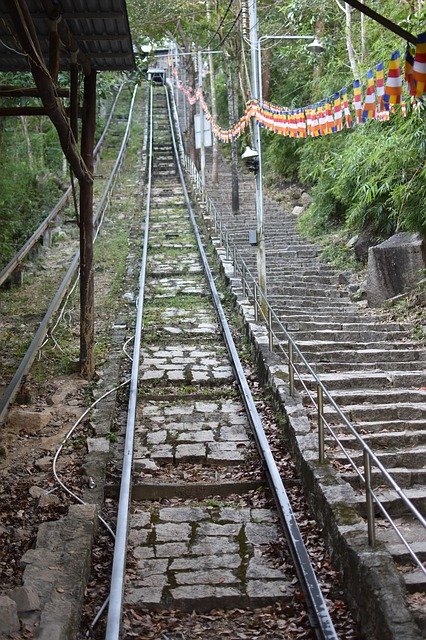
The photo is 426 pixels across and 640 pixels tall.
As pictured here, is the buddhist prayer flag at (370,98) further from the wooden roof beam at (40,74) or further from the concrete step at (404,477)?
the concrete step at (404,477)

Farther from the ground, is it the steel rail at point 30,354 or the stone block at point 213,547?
the steel rail at point 30,354

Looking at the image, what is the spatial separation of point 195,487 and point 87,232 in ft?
14.2

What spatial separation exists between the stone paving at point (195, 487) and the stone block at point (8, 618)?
1.07 m

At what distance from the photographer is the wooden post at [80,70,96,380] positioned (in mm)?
9711

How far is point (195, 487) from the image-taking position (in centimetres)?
681

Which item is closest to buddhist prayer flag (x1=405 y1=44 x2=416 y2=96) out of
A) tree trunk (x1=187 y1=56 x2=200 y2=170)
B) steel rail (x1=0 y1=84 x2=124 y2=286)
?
steel rail (x1=0 y1=84 x2=124 y2=286)

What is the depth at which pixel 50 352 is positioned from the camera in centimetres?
1060

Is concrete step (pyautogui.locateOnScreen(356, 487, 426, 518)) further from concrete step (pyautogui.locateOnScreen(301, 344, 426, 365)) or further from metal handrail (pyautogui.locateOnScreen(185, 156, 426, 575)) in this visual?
concrete step (pyautogui.locateOnScreen(301, 344, 426, 365))

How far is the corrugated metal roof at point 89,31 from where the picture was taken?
24.6ft

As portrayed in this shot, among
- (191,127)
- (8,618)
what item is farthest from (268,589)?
(191,127)

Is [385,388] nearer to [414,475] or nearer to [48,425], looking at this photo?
[414,475]

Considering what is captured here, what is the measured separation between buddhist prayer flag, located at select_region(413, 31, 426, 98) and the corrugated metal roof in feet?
10.7

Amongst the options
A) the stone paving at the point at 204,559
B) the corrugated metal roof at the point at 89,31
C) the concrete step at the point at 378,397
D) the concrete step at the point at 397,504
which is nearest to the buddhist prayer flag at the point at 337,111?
the corrugated metal roof at the point at 89,31

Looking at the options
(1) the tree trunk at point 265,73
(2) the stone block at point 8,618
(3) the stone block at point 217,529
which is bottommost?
(3) the stone block at point 217,529
